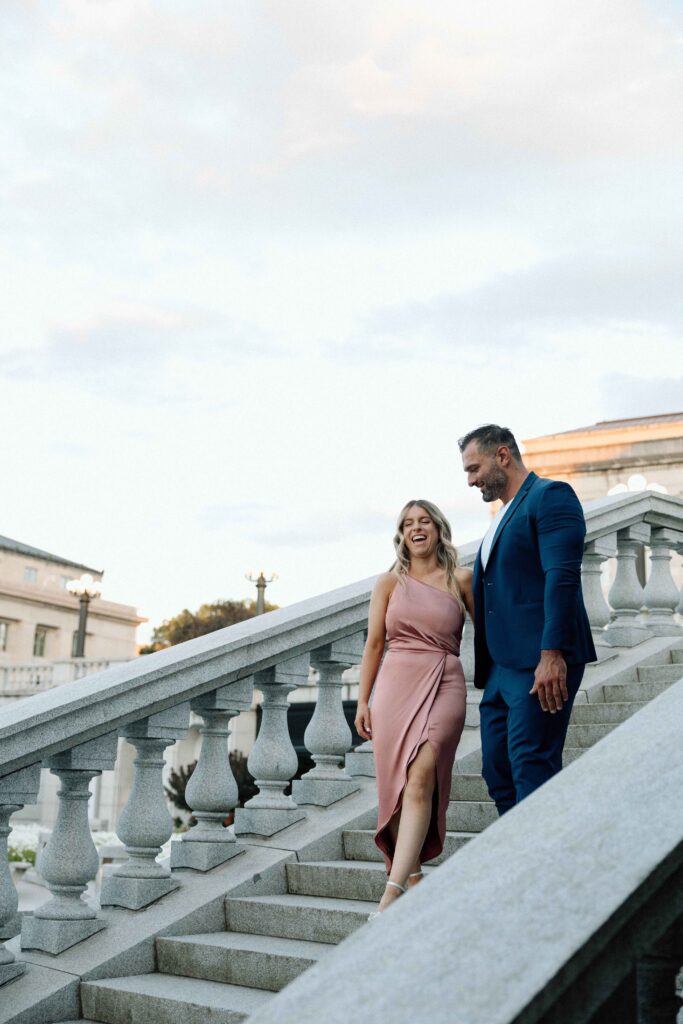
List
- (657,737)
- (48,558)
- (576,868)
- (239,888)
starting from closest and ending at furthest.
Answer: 1. (576,868)
2. (657,737)
3. (239,888)
4. (48,558)

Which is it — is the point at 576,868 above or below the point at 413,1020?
above

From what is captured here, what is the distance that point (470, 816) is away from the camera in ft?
16.9

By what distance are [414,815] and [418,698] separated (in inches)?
17.1

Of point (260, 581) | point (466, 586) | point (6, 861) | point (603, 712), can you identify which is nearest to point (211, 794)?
point (6, 861)

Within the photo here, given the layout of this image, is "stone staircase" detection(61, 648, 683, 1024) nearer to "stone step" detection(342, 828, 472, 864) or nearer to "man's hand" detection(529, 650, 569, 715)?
"stone step" detection(342, 828, 472, 864)

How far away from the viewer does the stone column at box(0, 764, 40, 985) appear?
4.14 metres

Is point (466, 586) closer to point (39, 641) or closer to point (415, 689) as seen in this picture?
point (415, 689)

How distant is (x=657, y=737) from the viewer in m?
2.32

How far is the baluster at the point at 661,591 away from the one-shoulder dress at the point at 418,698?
13.0ft

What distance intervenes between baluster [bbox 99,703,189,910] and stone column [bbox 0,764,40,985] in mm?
532

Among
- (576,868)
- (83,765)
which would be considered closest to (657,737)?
(576,868)

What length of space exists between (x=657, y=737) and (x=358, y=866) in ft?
9.46

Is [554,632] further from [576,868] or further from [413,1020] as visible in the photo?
[413,1020]

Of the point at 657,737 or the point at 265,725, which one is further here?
the point at 265,725
